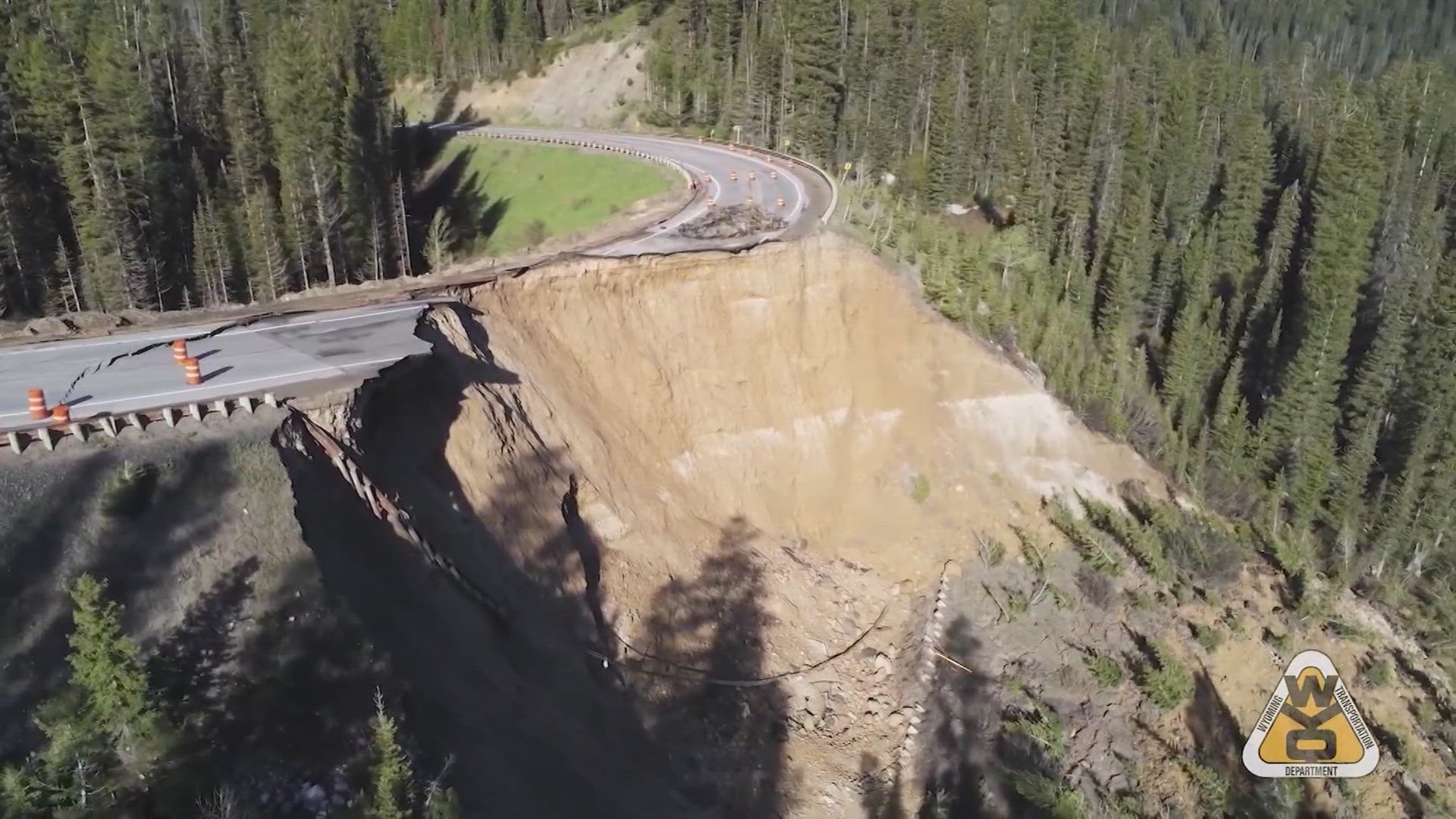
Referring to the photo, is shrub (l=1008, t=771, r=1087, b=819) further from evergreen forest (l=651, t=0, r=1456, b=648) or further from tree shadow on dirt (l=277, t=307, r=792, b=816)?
evergreen forest (l=651, t=0, r=1456, b=648)

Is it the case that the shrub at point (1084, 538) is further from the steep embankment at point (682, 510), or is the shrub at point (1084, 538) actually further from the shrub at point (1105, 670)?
the shrub at point (1105, 670)

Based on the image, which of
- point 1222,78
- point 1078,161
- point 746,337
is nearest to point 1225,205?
point 1078,161

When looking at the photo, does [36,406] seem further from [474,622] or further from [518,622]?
[518,622]

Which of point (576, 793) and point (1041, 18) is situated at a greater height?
point (1041, 18)

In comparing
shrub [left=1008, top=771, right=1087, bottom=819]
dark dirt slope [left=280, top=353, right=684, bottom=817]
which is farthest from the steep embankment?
shrub [left=1008, top=771, right=1087, bottom=819]

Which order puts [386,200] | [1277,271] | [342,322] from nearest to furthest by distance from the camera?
[342,322]
[386,200]
[1277,271]

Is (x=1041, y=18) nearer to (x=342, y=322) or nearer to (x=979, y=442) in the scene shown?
(x=979, y=442)
